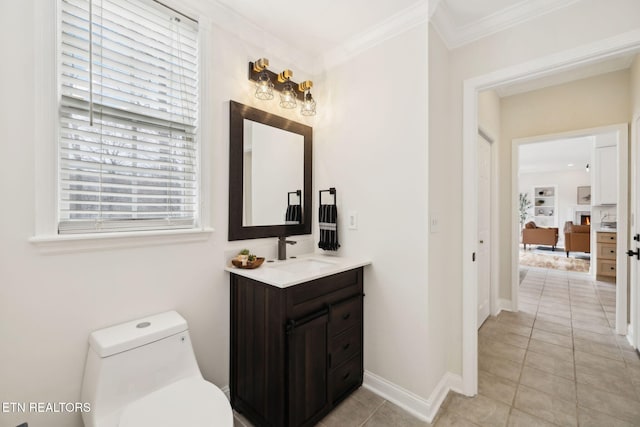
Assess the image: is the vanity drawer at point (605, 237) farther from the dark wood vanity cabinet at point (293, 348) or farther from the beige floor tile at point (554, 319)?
the dark wood vanity cabinet at point (293, 348)

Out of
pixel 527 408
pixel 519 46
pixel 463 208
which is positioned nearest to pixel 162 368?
pixel 463 208

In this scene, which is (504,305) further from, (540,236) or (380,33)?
(540,236)

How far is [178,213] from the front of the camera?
64.0 inches

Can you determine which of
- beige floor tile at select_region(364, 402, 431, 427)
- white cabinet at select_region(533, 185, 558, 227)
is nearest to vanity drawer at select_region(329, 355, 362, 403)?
beige floor tile at select_region(364, 402, 431, 427)

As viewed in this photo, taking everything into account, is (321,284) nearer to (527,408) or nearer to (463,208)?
(463,208)

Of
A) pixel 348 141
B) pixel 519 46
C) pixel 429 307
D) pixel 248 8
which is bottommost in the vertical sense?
pixel 429 307

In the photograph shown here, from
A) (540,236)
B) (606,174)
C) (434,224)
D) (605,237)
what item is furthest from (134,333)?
(540,236)

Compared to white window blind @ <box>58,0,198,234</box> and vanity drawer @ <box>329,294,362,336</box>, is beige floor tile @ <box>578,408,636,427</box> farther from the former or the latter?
white window blind @ <box>58,0,198,234</box>

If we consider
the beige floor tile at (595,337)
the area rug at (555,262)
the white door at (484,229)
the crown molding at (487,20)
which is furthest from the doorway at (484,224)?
the area rug at (555,262)

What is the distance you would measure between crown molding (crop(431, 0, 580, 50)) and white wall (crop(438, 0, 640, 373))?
0.03m

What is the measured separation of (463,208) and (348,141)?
0.96 meters

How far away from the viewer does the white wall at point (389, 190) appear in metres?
1.74

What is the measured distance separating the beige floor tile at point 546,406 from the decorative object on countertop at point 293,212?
1.95 meters

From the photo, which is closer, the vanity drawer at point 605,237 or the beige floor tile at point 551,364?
the beige floor tile at point 551,364
